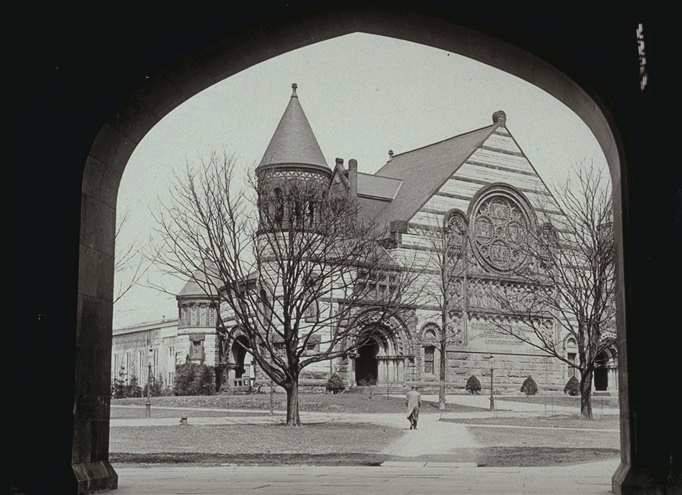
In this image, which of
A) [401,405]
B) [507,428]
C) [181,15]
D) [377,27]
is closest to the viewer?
[181,15]

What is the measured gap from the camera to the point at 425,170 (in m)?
Result: 45.8

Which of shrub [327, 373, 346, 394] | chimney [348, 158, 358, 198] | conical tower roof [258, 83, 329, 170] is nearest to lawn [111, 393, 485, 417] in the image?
shrub [327, 373, 346, 394]

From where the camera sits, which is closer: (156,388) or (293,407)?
(293,407)

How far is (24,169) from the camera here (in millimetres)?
6895

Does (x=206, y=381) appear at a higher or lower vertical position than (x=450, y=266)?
lower

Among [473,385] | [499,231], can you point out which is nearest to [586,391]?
[473,385]

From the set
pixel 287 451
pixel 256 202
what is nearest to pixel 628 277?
pixel 287 451

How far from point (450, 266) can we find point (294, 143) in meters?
9.20

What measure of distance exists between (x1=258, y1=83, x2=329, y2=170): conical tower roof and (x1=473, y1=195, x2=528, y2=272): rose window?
923 cm

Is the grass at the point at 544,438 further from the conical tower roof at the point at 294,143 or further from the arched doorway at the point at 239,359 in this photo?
the arched doorway at the point at 239,359

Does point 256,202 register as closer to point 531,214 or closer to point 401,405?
point 401,405

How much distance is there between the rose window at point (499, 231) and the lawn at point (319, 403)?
985cm

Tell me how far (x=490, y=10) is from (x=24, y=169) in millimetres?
3789

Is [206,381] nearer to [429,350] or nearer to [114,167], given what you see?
[429,350]
